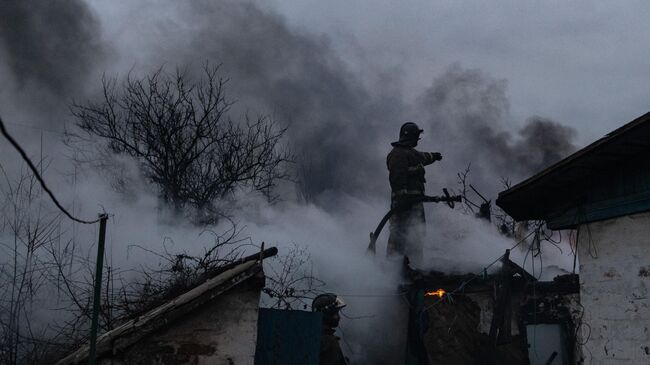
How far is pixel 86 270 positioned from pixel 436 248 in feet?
33.1

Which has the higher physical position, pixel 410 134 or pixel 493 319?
pixel 410 134

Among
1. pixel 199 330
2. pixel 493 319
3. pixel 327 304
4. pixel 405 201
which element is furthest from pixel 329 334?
pixel 405 201

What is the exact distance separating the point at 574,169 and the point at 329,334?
4.53 m

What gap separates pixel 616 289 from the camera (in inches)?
275

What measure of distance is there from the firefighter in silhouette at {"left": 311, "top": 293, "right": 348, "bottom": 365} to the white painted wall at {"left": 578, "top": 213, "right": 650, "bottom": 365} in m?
3.58

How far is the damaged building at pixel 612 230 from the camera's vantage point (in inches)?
262

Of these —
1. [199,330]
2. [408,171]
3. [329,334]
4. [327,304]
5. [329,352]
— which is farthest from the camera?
[408,171]

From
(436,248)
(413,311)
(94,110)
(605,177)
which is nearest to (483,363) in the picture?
(413,311)

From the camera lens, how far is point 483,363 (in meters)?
13.2

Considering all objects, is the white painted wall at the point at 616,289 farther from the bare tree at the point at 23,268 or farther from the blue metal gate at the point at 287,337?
the bare tree at the point at 23,268

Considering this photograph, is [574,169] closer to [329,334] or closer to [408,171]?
[329,334]

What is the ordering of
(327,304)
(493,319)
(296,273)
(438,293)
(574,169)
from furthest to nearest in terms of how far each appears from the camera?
1. (438,293)
2. (493,319)
3. (296,273)
4. (327,304)
5. (574,169)

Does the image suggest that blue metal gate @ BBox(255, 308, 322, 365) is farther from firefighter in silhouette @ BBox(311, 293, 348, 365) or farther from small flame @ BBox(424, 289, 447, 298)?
small flame @ BBox(424, 289, 447, 298)

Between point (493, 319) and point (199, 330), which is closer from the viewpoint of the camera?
point (199, 330)
